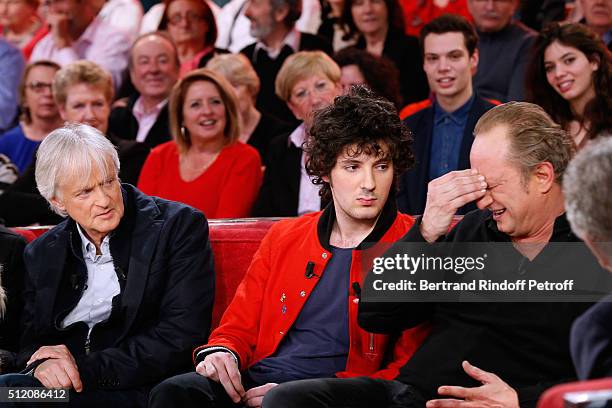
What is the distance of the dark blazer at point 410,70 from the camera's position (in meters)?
5.01

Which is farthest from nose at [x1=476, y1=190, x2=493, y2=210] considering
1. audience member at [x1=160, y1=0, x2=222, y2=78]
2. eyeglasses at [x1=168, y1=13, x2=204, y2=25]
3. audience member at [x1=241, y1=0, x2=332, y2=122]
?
eyeglasses at [x1=168, y1=13, x2=204, y2=25]

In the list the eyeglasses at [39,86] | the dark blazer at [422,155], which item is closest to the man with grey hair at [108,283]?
the dark blazer at [422,155]

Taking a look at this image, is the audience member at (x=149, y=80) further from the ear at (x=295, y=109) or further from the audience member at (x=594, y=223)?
the audience member at (x=594, y=223)

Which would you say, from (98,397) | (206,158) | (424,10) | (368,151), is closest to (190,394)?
(98,397)

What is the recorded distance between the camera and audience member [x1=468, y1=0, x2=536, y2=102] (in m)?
4.75

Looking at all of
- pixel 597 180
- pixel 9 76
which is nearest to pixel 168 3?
pixel 9 76

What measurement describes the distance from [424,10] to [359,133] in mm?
2828

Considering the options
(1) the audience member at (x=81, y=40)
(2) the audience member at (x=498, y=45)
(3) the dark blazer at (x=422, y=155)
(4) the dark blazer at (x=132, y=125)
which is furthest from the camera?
(1) the audience member at (x=81, y=40)

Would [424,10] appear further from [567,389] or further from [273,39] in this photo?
[567,389]

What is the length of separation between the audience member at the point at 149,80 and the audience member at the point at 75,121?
1.47 feet

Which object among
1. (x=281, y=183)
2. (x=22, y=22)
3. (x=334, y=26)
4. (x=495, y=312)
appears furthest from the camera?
(x=22, y=22)

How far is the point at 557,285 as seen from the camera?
242 cm

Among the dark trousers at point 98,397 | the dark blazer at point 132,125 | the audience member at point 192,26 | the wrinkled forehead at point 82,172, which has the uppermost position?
the audience member at point 192,26

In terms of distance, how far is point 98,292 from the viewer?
3.08 m
